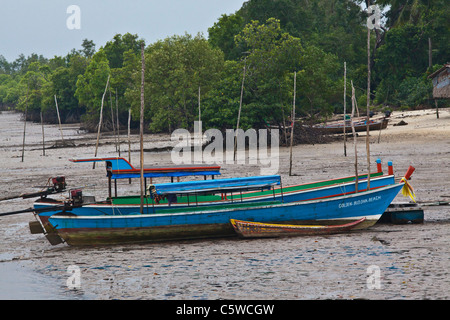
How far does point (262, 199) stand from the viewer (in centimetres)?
1569

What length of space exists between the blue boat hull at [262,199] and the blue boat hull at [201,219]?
792 millimetres

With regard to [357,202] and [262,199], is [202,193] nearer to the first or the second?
[262,199]

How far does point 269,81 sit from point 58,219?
22.9m

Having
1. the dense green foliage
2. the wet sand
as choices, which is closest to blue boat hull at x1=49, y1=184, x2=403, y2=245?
the wet sand

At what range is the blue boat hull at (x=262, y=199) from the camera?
15133 mm

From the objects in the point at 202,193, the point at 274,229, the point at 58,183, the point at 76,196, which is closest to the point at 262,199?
the point at 202,193

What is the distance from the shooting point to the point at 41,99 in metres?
91.1

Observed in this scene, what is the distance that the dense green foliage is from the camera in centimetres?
3559

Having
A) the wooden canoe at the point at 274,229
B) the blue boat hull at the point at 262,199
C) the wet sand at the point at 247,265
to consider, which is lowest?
the wet sand at the point at 247,265

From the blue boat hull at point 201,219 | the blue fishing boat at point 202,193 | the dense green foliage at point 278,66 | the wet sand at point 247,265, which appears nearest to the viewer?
the wet sand at point 247,265

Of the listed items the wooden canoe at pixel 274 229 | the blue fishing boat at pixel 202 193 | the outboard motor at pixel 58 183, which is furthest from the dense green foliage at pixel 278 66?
the wooden canoe at pixel 274 229

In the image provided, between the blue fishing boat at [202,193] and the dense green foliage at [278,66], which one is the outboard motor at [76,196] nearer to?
the blue fishing boat at [202,193]

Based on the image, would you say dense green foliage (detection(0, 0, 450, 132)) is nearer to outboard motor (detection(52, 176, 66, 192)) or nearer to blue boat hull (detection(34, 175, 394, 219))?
blue boat hull (detection(34, 175, 394, 219))
